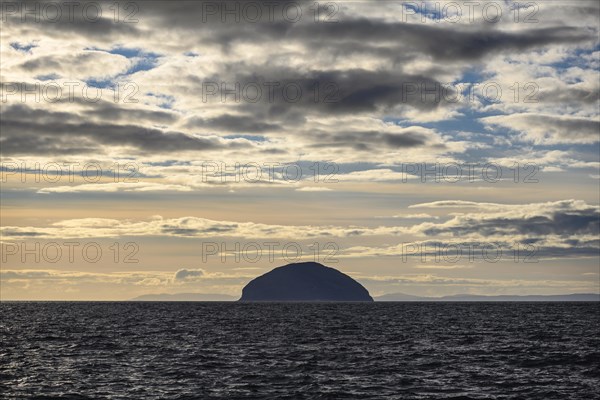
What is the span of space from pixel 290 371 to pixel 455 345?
3063cm

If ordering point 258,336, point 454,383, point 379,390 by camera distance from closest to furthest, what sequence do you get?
point 379,390
point 454,383
point 258,336

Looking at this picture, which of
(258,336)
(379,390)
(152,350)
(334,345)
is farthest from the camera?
(258,336)

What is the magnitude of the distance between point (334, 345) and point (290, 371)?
24.4 meters

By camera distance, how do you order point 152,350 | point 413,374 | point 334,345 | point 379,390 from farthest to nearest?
point 334,345 → point 152,350 → point 413,374 → point 379,390

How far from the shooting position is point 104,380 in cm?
5116

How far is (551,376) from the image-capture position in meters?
55.2

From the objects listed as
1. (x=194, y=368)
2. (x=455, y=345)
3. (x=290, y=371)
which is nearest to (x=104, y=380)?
(x=194, y=368)

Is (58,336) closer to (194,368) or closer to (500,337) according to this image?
(194,368)

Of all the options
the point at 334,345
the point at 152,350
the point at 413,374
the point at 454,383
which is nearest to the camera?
the point at 454,383

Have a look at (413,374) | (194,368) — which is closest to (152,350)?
(194,368)

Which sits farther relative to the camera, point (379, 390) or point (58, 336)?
point (58, 336)

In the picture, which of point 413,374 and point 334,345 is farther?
point 334,345

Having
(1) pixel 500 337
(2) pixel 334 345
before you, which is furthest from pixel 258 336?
(1) pixel 500 337

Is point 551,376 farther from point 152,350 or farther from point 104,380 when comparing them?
point 152,350
